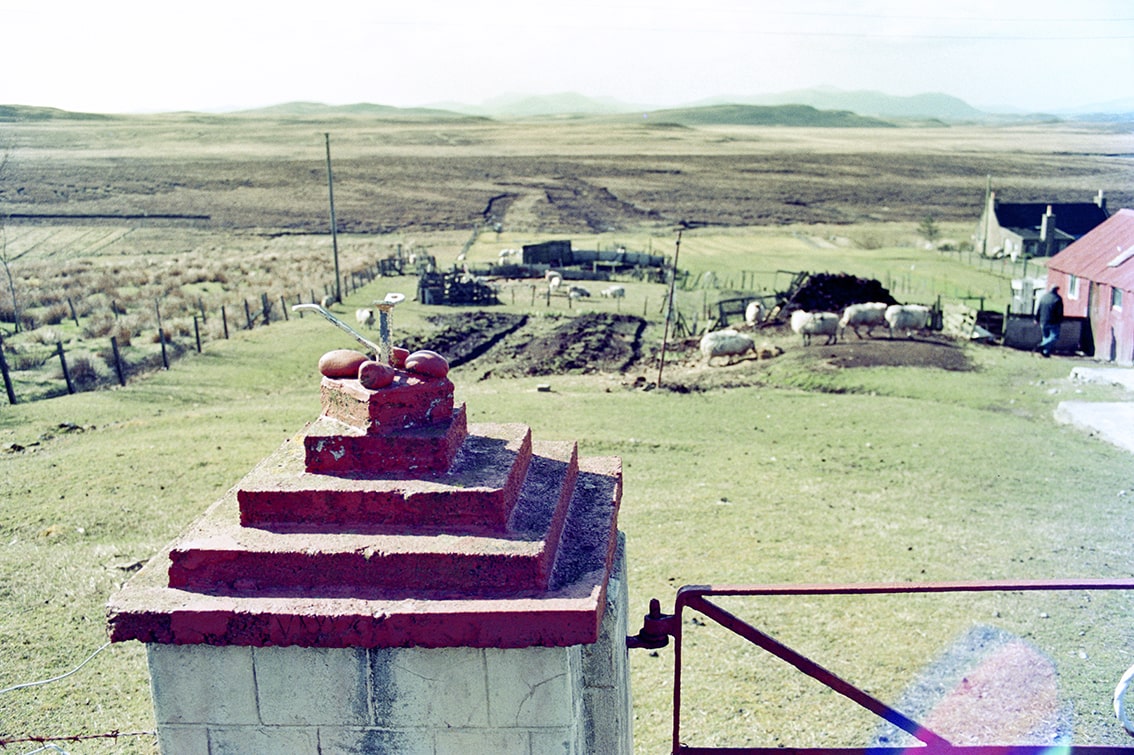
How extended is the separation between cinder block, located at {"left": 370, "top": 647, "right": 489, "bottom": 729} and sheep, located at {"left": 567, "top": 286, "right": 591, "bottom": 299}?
100 ft

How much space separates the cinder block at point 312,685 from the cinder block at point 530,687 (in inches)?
14.5

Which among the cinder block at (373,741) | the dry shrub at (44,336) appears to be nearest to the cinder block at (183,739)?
the cinder block at (373,741)

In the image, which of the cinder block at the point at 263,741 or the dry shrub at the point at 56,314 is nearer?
the cinder block at the point at 263,741

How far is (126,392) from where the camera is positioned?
18.2 m

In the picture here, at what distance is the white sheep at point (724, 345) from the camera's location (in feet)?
73.8

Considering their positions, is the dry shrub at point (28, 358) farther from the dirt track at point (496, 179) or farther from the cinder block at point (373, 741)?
the dirt track at point (496, 179)

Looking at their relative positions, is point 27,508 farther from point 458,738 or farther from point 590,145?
point 590,145

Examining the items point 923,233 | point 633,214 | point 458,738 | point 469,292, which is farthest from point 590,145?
point 458,738

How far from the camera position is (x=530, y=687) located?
2.66 m

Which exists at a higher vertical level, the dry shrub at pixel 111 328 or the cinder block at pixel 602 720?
the cinder block at pixel 602 720

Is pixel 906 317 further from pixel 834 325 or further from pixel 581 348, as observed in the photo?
pixel 581 348

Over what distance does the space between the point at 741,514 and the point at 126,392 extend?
1246cm

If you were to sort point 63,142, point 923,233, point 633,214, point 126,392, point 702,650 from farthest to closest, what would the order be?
point 63,142 → point 633,214 → point 923,233 → point 126,392 → point 702,650

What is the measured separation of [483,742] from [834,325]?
22.3 m
